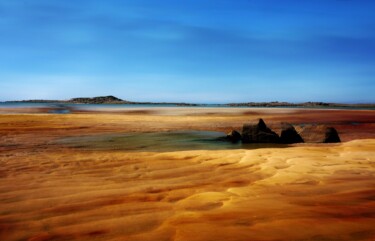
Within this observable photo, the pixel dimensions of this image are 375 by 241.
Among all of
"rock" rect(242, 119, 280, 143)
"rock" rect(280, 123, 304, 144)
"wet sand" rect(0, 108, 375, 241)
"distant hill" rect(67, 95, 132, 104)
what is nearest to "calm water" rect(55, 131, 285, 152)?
"rock" rect(242, 119, 280, 143)

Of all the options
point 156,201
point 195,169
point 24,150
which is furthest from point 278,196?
point 24,150

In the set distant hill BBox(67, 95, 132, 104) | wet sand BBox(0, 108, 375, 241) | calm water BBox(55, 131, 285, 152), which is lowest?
calm water BBox(55, 131, 285, 152)

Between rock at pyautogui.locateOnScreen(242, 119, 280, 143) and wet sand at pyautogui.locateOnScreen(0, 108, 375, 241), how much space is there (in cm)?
411

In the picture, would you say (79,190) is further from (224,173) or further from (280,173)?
(280,173)

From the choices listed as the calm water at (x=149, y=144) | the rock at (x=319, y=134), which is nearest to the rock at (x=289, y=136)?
the rock at (x=319, y=134)

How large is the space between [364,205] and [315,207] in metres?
0.55

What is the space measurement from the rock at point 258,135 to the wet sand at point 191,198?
4.11 meters

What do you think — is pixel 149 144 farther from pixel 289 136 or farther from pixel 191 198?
pixel 191 198

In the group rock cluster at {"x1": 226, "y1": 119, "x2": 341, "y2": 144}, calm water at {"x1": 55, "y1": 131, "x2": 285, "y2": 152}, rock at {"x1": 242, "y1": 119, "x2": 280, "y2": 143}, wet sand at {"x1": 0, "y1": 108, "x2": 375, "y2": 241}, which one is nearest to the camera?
wet sand at {"x1": 0, "y1": 108, "x2": 375, "y2": 241}

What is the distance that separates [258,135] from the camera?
429 inches

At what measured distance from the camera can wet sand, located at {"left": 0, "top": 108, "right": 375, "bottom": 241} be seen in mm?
2682

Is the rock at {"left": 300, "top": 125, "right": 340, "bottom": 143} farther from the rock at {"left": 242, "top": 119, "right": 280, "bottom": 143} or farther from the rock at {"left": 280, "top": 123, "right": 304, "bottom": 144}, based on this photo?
the rock at {"left": 242, "top": 119, "right": 280, "bottom": 143}

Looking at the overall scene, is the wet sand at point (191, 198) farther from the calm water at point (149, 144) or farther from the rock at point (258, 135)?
the rock at point (258, 135)

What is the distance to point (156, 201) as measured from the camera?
361cm
